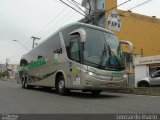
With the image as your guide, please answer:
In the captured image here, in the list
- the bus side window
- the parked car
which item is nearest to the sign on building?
the parked car

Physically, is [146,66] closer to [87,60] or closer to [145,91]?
[145,91]

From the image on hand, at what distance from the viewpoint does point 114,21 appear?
38812mm

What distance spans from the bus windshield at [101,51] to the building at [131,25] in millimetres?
22764

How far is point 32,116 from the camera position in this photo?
772 centimetres

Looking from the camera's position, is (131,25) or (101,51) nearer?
(101,51)

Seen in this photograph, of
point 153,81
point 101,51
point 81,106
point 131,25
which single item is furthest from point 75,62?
point 131,25

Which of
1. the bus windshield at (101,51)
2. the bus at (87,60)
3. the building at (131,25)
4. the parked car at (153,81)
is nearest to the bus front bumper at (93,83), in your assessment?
the bus at (87,60)

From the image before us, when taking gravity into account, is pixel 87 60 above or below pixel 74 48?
below

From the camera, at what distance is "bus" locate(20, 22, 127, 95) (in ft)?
41.5

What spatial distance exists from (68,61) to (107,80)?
7.47 feet

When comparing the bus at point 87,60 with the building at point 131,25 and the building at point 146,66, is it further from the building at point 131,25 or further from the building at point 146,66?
the building at point 131,25

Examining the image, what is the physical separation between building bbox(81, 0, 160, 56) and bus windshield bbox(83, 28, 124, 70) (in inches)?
896

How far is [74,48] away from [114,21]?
25924 mm

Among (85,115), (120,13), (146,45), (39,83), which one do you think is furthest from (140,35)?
(85,115)
